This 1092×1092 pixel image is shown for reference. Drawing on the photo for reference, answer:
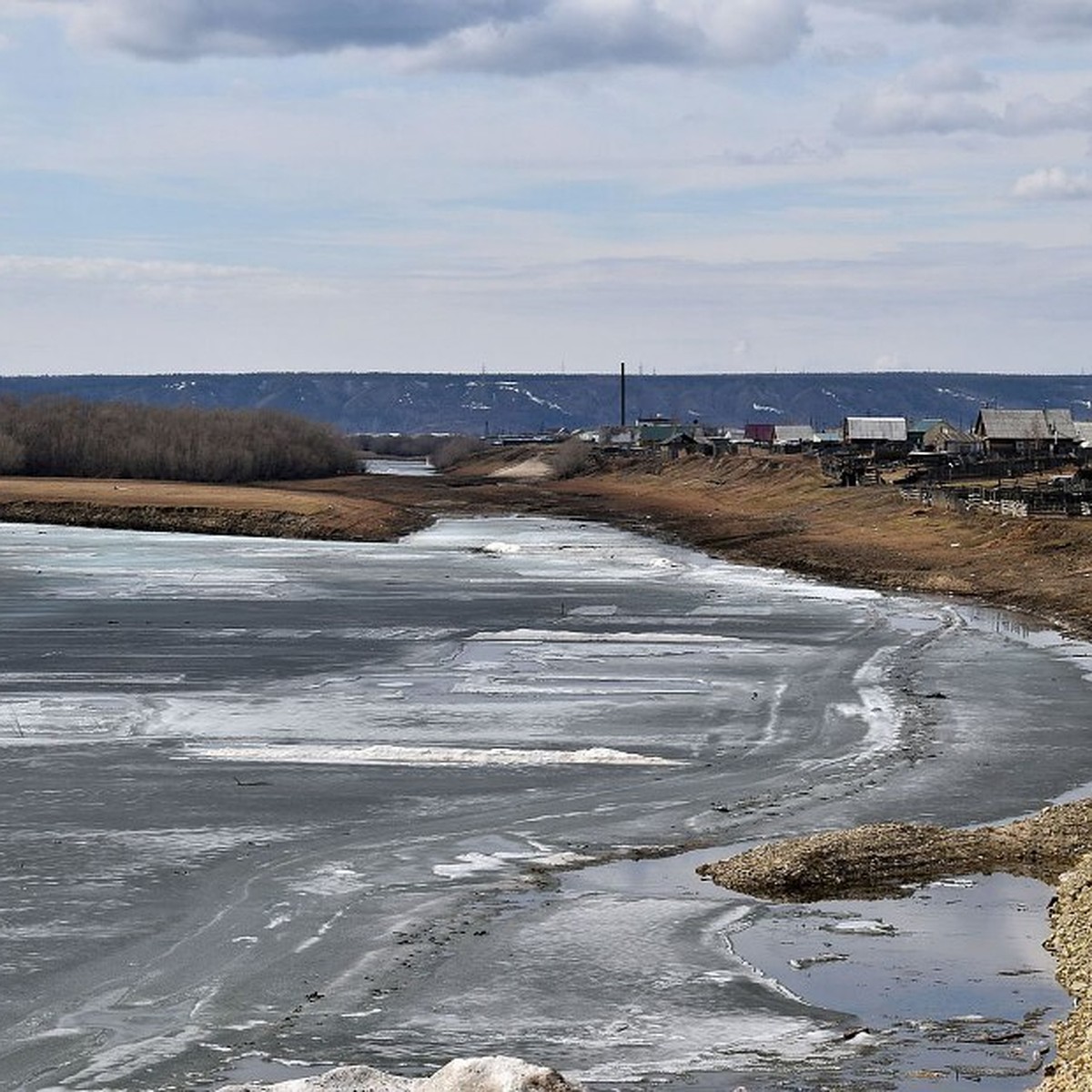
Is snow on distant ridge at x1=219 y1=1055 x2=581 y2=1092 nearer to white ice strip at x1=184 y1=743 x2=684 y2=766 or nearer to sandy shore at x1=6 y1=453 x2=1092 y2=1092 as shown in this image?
sandy shore at x1=6 y1=453 x2=1092 y2=1092

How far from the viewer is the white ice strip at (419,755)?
24250 mm

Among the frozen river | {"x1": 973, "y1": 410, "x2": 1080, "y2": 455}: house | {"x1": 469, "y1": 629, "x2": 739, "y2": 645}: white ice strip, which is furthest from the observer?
{"x1": 973, "y1": 410, "x2": 1080, "y2": 455}: house

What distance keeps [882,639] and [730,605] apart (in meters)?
8.33

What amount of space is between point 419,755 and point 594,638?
47.8 ft

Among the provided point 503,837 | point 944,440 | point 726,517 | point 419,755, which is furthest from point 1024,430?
point 503,837

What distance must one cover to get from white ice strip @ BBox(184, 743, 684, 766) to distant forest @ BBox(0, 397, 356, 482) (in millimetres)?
111644

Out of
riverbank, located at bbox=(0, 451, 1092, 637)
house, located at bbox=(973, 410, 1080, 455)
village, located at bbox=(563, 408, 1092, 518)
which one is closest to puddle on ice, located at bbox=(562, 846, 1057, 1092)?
riverbank, located at bbox=(0, 451, 1092, 637)

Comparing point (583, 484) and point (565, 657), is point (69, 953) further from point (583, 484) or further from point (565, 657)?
point (583, 484)

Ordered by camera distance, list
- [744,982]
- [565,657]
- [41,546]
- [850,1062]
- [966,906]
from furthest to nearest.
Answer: [41,546], [565,657], [966,906], [744,982], [850,1062]

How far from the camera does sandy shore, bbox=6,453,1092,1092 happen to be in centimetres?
1759

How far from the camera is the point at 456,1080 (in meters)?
10.6

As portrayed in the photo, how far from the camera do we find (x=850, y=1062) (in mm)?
12398

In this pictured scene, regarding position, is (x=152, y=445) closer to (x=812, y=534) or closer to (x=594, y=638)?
(x=812, y=534)

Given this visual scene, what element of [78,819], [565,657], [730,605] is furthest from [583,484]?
[78,819]
